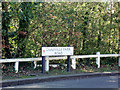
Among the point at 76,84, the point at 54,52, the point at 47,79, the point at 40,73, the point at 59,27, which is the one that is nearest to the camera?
the point at 76,84

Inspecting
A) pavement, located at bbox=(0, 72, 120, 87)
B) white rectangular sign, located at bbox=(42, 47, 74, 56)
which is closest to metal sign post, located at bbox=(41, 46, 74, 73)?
white rectangular sign, located at bbox=(42, 47, 74, 56)

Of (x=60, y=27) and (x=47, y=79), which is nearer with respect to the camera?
(x=47, y=79)

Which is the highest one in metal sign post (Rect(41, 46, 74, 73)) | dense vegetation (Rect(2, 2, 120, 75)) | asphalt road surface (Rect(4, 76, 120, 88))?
dense vegetation (Rect(2, 2, 120, 75))

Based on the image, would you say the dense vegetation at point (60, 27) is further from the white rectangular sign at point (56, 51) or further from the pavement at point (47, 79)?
the pavement at point (47, 79)

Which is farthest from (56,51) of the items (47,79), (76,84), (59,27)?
(76,84)

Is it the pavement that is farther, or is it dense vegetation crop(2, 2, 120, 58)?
dense vegetation crop(2, 2, 120, 58)

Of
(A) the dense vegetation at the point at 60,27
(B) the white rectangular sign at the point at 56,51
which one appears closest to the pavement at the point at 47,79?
(B) the white rectangular sign at the point at 56,51

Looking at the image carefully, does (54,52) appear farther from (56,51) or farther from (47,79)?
(47,79)

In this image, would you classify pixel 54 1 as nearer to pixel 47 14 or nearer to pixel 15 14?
pixel 47 14

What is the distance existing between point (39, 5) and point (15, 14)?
1.42 m

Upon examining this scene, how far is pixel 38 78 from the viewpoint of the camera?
39.0 ft

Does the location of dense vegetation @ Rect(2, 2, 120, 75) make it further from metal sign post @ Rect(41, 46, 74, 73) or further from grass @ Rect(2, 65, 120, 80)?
metal sign post @ Rect(41, 46, 74, 73)

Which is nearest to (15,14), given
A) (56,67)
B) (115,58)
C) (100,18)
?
(56,67)

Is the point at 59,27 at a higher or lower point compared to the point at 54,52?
higher
